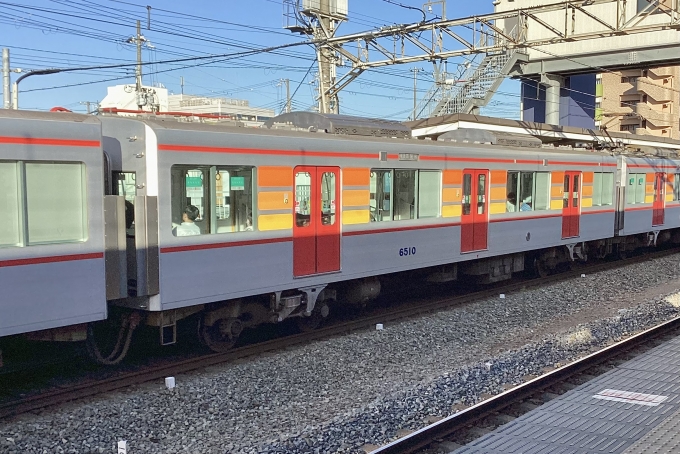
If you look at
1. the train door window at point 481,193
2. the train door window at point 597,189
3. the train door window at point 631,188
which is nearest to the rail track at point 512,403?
the train door window at point 481,193

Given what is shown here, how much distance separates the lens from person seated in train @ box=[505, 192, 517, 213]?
46.2 feet

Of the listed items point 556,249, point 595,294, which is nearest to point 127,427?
point 595,294

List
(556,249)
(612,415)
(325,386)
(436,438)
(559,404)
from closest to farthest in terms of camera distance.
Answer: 1. (436,438)
2. (612,415)
3. (559,404)
4. (325,386)
5. (556,249)

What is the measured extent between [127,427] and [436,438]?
2.93 m

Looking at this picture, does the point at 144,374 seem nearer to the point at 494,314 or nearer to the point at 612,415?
the point at 612,415

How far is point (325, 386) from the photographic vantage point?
791cm

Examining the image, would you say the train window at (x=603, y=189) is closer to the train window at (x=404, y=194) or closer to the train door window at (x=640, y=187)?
the train door window at (x=640, y=187)

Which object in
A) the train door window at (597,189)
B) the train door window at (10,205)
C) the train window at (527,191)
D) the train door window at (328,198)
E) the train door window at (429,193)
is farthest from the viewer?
the train door window at (597,189)

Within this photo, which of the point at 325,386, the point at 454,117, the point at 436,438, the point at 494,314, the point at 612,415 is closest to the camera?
the point at 436,438

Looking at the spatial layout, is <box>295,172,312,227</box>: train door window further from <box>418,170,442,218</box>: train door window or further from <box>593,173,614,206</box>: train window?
<box>593,173,614,206</box>: train window

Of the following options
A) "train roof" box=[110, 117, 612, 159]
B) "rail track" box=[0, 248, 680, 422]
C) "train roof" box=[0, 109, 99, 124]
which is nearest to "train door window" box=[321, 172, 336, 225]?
"train roof" box=[110, 117, 612, 159]

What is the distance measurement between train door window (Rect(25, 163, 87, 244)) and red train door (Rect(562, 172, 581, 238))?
465 inches

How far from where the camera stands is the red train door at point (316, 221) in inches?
380

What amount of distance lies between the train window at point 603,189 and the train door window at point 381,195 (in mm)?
8223
